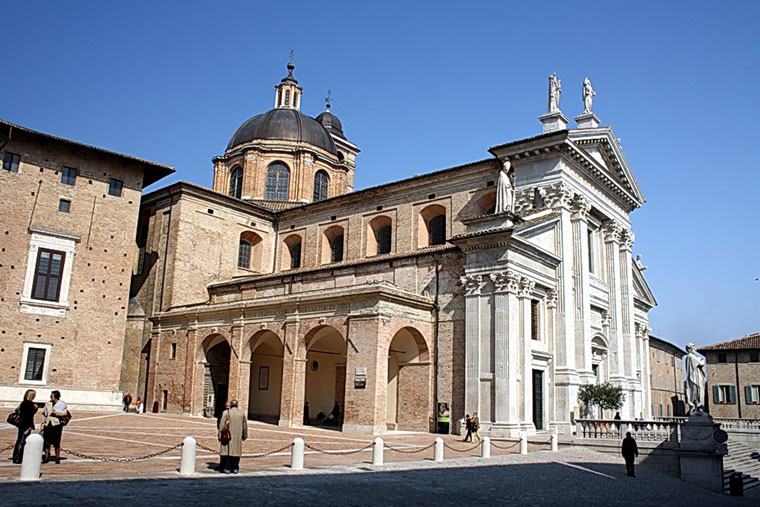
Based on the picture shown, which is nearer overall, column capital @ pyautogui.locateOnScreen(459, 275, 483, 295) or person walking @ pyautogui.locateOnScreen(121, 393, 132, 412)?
column capital @ pyautogui.locateOnScreen(459, 275, 483, 295)

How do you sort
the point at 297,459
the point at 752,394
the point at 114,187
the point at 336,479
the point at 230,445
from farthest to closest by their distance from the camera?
1. the point at 752,394
2. the point at 114,187
3. the point at 297,459
4. the point at 336,479
5. the point at 230,445

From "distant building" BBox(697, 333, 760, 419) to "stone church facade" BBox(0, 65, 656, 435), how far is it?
1257 centimetres

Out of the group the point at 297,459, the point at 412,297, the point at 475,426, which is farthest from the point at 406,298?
the point at 297,459

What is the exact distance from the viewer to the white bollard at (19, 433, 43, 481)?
8859mm

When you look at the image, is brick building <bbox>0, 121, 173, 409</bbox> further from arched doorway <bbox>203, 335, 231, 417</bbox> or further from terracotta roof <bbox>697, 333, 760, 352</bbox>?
terracotta roof <bbox>697, 333, 760, 352</bbox>

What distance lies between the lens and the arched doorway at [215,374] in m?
28.5

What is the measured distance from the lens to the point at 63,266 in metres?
27.3

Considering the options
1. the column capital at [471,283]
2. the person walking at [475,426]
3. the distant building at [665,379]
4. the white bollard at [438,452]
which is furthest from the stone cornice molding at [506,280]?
the distant building at [665,379]

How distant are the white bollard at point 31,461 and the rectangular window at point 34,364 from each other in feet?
62.1

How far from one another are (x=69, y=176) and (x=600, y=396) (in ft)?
75.8

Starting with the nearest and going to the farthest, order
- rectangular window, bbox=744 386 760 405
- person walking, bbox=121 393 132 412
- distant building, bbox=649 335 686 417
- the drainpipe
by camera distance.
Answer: person walking, bbox=121 393 132 412, rectangular window, bbox=744 386 760 405, the drainpipe, distant building, bbox=649 335 686 417

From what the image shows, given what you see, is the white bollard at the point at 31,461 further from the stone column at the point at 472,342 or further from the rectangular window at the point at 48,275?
the rectangular window at the point at 48,275

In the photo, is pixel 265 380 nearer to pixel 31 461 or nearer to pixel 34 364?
pixel 34 364

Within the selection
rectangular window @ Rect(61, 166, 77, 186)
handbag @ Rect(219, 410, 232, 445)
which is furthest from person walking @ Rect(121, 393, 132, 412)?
handbag @ Rect(219, 410, 232, 445)
